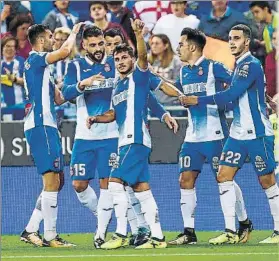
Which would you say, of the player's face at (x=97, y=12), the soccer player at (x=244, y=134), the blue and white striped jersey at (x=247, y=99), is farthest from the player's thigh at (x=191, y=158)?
the player's face at (x=97, y=12)

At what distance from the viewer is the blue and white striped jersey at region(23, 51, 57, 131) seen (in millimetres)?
9180

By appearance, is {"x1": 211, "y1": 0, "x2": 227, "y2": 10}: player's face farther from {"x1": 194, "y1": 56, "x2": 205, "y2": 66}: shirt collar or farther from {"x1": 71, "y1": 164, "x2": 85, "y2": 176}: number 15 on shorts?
{"x1": 71, "y1": 164, "x2": 85, "y2": 176}: number 15 on shorts

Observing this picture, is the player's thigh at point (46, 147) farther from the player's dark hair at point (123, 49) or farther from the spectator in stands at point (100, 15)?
the spectator in stands at point (100, 15)

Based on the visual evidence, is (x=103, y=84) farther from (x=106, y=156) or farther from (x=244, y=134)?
(x=244, y=134)

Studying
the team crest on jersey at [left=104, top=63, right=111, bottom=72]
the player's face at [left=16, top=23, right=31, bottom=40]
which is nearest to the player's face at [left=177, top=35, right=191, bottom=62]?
the team crest on jersey at [left=104, top=63, right=111, bottom=72]

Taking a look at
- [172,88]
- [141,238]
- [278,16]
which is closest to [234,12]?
[278,16]

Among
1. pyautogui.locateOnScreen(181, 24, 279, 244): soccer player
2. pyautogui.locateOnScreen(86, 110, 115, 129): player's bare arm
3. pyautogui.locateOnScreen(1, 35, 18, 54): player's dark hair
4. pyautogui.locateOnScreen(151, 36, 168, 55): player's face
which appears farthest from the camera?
pyautogui.locateOnScreen(1, 35, 18, 54): player's dark hair

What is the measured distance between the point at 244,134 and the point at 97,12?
10.4 ft

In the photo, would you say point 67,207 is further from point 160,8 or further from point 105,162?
point 160,8

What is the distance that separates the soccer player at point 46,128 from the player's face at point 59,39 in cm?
71

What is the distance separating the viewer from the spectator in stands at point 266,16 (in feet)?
38.0

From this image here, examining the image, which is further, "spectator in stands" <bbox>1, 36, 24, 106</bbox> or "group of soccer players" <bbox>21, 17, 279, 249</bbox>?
"spectator in stands" <bbox>1, 36, 24, 106</bbox>

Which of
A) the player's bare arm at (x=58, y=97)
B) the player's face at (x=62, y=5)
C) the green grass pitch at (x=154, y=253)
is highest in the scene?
the player's face at (x=62, y=5)

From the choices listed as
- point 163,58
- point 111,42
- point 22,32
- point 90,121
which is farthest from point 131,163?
point 22,32
